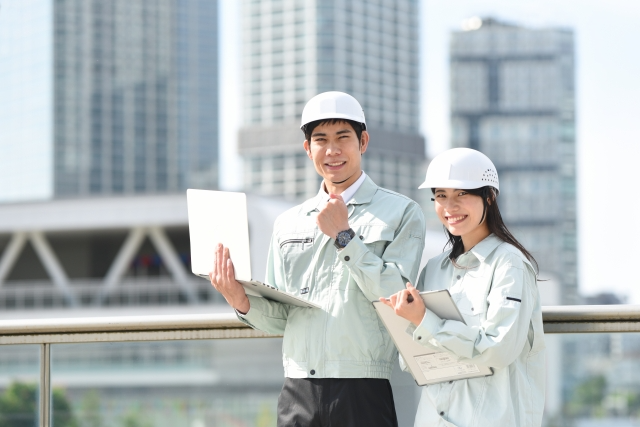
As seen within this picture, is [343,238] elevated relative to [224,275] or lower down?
elevated

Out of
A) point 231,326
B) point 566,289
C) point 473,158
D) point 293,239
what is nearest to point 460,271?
point 473,158

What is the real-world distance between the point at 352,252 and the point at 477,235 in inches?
15.6

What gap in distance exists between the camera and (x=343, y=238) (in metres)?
2.85

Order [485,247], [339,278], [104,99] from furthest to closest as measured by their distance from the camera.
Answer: [104,99] → [339,278] → [485,247]

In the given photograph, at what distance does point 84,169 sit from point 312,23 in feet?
140

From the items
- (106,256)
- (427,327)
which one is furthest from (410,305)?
(106,256)

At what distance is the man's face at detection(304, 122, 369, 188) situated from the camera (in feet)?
10.2

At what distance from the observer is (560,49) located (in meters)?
143

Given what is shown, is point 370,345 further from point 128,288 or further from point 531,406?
point 128,288

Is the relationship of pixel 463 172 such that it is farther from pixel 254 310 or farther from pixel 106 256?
pixel 106 256

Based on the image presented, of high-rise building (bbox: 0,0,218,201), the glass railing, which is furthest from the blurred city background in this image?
the glass railing

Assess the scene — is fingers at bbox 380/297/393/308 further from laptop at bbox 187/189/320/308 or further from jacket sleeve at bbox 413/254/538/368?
laptop at bbox 187/189/320/308

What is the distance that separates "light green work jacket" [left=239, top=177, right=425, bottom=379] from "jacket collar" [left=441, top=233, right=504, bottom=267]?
0.23m

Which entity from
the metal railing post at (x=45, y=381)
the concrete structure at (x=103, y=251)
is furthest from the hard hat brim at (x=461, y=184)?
the concrete structure at (x=103, y=251)
